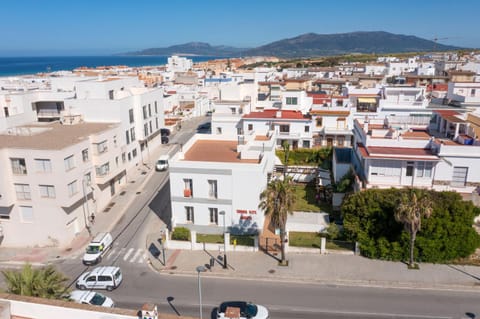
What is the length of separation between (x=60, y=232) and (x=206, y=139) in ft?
62.9

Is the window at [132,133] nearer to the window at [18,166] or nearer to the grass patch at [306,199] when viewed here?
the window at [18,166]

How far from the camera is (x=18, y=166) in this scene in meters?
32.8

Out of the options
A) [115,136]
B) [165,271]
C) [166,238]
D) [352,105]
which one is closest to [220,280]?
[165,271]

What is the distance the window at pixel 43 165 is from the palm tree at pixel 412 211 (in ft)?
97.3

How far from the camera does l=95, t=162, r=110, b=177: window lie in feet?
129

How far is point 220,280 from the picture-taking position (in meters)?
28.2

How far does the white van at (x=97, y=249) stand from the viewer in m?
30.8

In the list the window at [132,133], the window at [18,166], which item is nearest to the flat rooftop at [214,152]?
the window at [132,133]

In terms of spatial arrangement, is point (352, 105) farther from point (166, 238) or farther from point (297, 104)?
point (166, 238)

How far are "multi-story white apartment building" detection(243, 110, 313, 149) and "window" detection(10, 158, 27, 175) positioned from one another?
95.2 ft

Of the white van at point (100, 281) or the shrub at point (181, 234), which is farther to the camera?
the shrub at point (181, 234)

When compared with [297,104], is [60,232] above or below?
below

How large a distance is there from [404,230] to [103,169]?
101 feet

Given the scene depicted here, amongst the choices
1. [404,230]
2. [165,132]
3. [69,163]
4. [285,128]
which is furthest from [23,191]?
[165,132]
